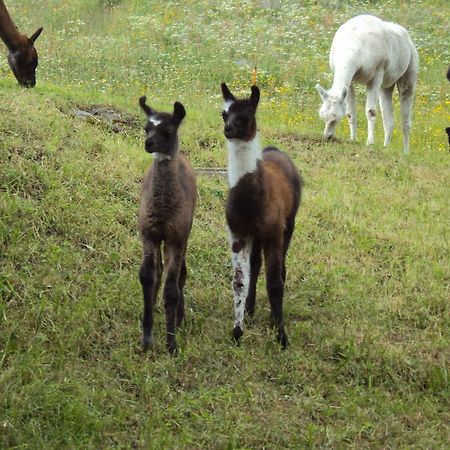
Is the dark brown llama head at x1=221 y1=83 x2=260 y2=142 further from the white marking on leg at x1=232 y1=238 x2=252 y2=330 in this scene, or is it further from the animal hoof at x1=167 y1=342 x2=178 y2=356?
the animal hoof at x1=167 y1=342 x2=178 y2=356

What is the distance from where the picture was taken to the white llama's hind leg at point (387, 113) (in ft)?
43.3

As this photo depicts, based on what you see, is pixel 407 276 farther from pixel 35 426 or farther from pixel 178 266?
pixel 35 426

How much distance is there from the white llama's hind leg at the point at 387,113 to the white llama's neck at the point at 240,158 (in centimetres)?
770

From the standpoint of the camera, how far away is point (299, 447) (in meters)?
4.50

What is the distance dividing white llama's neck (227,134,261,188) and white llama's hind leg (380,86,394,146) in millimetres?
7703

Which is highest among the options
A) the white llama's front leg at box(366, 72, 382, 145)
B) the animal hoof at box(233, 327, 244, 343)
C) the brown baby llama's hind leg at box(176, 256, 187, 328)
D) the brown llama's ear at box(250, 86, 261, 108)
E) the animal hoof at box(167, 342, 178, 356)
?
the white llama's front leg at box(366, 72, 382, 145)

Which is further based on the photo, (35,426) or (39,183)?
(39,183)

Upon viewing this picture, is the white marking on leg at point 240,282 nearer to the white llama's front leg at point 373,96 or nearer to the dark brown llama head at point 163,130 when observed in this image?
the dark brown llama head at point 163,130

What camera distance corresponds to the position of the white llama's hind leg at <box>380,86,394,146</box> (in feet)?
43.3

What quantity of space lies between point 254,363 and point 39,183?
9.25 feet

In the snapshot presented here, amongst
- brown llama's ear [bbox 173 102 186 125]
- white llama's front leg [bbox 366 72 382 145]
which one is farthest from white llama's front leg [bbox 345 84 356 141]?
brown llama's ear [bbox 173 102 186 125]

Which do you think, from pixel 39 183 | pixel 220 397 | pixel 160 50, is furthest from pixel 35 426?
pixel 160 50

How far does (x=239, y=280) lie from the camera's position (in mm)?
5641

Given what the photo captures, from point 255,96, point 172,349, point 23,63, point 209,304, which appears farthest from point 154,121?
point 23,63
